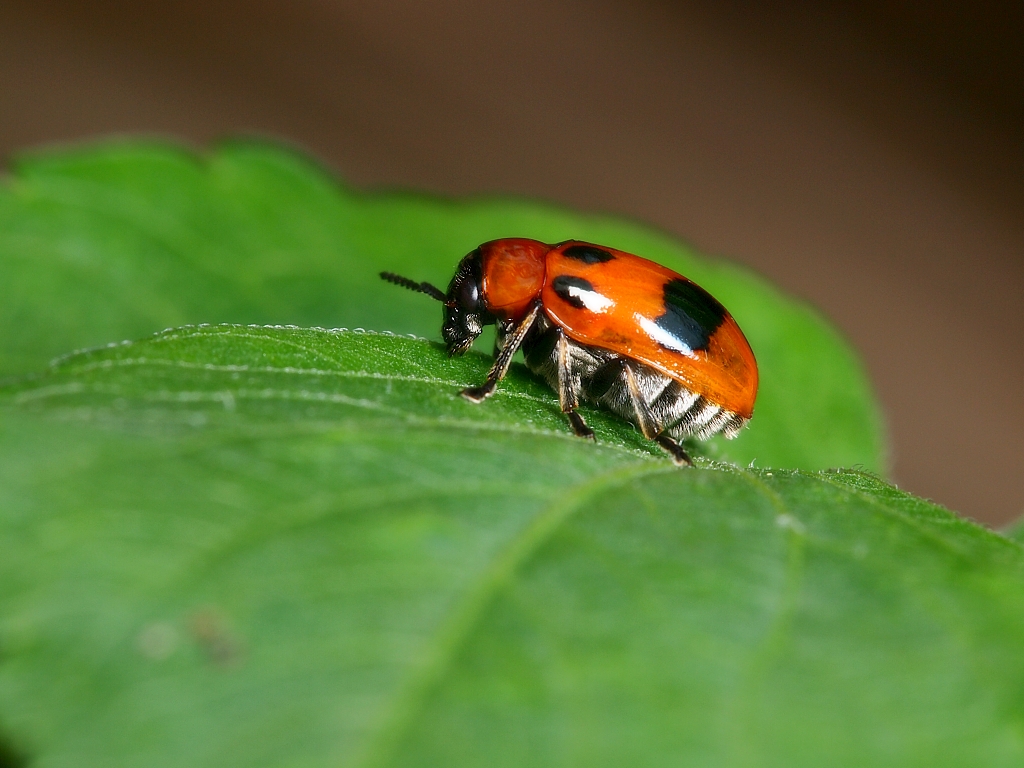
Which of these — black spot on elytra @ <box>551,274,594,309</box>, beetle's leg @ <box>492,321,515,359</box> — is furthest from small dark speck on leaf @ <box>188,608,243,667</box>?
beetle's leg @ <box>492,321,515,359</box>

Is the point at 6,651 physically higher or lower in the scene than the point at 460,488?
lower

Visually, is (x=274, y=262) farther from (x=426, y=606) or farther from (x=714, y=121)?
(x=714, y=121)

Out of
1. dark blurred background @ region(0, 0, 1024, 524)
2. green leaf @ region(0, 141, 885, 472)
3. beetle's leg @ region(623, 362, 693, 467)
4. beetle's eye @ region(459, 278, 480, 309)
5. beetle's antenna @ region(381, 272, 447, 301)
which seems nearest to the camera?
beetle's leg @ region(623, 362, 693, 467)

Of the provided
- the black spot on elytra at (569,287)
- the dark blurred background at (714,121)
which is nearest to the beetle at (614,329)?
the black spot on elytra at (569,287)

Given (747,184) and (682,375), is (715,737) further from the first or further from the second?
(747,184)

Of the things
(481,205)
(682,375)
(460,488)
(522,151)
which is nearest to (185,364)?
(460,488)

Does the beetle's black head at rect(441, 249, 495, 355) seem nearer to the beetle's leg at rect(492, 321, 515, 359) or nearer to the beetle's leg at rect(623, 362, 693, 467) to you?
the beetle's leg at rect(492, 321, 515, 359)
